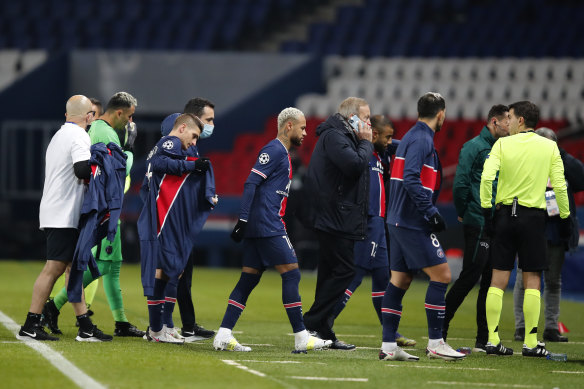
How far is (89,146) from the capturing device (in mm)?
8352

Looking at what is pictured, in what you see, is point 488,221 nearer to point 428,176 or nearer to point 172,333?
point 428,176

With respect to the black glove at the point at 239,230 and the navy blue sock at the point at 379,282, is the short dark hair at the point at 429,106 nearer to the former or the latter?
the black glove at the point at 239,230

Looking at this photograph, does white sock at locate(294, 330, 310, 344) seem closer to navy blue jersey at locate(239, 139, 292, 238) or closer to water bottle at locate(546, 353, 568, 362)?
navy blue jersey at locate(239, 139, 292, 238)

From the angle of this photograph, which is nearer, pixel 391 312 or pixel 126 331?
pixel 391 312

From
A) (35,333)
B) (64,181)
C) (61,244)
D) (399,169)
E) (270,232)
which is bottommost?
(35,333)

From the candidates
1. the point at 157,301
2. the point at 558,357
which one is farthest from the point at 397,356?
the point at 157,301

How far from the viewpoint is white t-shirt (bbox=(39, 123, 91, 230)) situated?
26.9ft

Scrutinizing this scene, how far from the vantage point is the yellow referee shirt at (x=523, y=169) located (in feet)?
27.4

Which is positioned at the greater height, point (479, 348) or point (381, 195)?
point (381, 195)

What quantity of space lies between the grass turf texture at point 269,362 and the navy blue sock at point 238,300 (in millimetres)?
297

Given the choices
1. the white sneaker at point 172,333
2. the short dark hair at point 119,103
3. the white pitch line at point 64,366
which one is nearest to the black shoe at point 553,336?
the white sneaker at point 172,333

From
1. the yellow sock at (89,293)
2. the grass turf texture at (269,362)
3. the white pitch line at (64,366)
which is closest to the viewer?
the white pitch line at (64,366)

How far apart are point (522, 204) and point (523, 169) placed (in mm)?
288

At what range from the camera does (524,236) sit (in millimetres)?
8344
